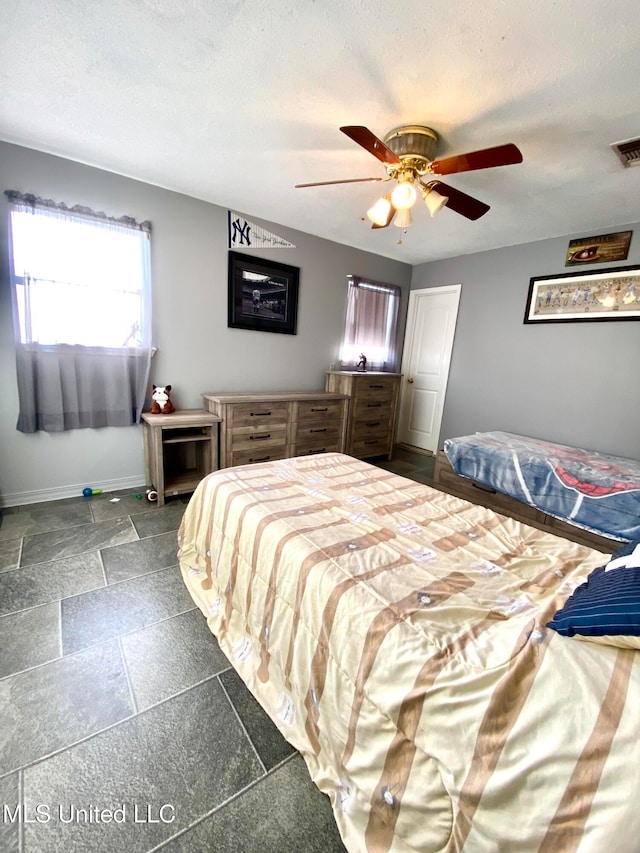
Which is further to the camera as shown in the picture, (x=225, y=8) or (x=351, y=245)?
(x=351, y=245)

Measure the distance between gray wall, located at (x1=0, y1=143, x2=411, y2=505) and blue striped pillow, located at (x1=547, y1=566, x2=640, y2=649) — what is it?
315cm

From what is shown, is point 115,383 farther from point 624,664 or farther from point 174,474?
point 624,664

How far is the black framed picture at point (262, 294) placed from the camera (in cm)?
333

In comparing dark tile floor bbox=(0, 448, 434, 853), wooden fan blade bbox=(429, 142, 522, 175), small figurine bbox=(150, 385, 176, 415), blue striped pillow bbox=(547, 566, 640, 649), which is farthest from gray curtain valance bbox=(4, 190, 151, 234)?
blue striped pillow bbox=(547, 566, 640, 649)

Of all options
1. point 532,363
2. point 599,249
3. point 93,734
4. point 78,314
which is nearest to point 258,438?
point 78,314

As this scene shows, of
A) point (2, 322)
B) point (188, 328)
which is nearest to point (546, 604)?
point (188, 328)

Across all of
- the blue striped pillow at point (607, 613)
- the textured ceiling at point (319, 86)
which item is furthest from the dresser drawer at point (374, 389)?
the blue striped pillow at point (607, 613)

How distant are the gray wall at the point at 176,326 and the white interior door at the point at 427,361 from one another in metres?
1.09

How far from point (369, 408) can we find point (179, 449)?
2123 millimetres

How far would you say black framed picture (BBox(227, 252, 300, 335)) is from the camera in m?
3.33

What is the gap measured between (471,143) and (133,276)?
255 cm

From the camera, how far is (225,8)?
1325 mm

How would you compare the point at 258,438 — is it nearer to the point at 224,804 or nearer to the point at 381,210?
the point at 381,210
